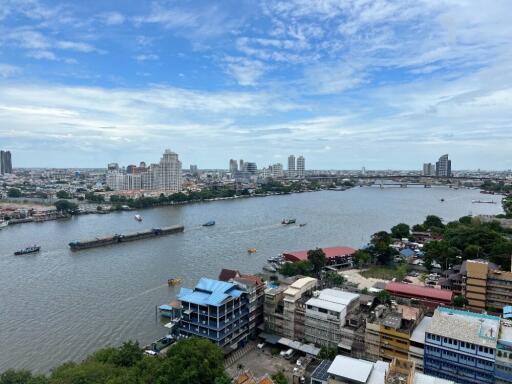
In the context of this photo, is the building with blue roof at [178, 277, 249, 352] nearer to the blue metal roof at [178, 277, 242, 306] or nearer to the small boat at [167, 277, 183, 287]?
the blue metal roof at [178, 277, 242, 306]

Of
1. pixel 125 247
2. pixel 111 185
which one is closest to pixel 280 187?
pixel 111 185

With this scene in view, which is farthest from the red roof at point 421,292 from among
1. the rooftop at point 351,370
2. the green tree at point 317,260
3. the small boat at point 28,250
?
the small boat at point 28,250

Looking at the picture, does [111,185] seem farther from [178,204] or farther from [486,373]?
[486,373]

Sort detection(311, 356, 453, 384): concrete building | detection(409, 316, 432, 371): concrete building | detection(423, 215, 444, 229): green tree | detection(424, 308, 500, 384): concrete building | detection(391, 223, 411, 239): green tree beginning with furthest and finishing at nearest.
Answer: detection(423, 215, 444, 229): green tree, detection(391, 223, 411, 239): green tree, detection(409, 316, 432, 371): concrete building, detection(424, 308, 500, 384): concrete building, detection(311, 356, 453, 384): concrete building

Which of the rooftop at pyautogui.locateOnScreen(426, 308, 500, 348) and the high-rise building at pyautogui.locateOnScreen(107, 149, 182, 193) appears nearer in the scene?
the rooftop at pyautogui.locateOnScreen(426, 308, 500, 348)

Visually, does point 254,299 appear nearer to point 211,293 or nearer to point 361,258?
point 211,293

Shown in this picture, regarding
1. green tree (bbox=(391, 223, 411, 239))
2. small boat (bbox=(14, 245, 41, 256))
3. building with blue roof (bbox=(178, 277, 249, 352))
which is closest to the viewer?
building with blue roof (bbox=(178, 277, 249, 352))

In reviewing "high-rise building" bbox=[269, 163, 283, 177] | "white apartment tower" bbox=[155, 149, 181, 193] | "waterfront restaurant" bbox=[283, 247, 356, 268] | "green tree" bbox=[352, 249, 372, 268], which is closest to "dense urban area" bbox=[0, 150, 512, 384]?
"green tree" bbox=[352, 249, 372, 268]

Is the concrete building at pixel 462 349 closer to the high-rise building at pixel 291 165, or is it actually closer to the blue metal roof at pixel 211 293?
the blue metal roof at pixel 211 293
